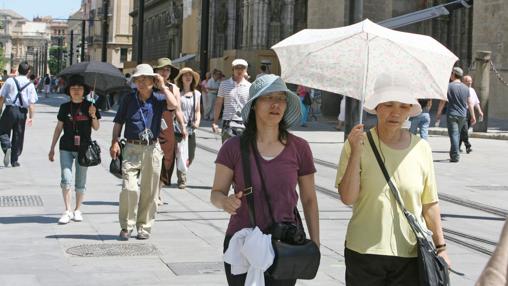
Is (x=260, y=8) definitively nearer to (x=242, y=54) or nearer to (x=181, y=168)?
(x=242, y=54)

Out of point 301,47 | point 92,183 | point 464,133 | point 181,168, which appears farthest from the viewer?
point 464,133

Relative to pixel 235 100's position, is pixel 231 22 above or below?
above

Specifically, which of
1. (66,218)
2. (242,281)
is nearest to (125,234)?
(66,218)

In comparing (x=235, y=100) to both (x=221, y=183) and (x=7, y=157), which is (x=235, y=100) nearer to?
(x=7, y=157)

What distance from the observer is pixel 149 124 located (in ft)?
26.8

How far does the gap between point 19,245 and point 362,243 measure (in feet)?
14.3

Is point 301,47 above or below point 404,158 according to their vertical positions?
above

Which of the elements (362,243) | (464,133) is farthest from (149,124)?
(464,133)

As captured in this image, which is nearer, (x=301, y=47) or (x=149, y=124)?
(x=301, y=47)

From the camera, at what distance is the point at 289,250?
3930mm

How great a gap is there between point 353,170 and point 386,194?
8.0 inches

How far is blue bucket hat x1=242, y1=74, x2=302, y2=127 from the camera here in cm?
418

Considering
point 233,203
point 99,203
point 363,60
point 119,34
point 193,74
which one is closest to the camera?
point 233,203

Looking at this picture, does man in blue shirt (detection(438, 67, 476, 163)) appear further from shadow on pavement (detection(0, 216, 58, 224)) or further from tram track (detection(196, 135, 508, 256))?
shadow on pavement (detection(0, 216, 58, 224))
